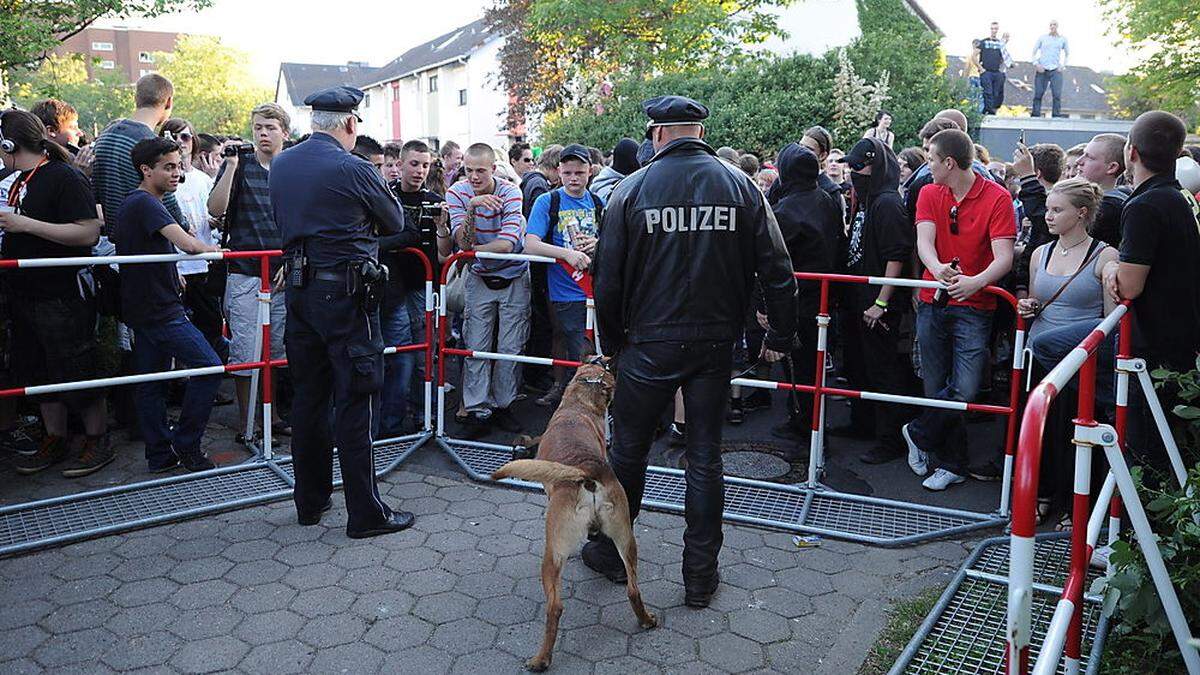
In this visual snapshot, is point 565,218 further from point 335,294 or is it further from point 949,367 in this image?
point 949,367

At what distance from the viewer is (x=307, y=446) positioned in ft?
16.7

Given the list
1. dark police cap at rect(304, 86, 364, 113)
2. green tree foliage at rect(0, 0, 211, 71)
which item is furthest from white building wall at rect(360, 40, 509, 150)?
dark police cap at rect(304, 86, 364, 113)

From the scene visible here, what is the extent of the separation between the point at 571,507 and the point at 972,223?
3413 millimetres

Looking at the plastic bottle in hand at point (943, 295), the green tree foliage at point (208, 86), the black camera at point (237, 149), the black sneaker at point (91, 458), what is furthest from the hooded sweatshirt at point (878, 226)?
the green tree foliage at point (208, 86)

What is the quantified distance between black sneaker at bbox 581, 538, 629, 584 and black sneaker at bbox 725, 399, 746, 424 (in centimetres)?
293

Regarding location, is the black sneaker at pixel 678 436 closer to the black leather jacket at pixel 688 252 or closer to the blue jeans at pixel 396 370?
the blue jeans at pixel 396 370

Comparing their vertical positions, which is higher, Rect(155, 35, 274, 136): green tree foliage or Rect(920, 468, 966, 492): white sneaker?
Rect(155, 35, 274, 136): green tree foliage

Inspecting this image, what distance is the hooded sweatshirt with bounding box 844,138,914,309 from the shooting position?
6242mm

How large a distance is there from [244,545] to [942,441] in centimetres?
432

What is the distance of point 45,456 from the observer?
6.02 m

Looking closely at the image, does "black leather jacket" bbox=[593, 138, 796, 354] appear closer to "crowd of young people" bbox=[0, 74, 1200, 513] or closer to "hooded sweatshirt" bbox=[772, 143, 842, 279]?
"crowd of young people" bbox=[0, 74, 1200, 513]

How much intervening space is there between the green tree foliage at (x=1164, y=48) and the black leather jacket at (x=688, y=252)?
22.3m

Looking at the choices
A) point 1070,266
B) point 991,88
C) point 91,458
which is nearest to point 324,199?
point 91,458

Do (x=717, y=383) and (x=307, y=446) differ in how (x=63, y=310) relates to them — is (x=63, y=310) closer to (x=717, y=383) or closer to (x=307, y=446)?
(x=307, y=446)
